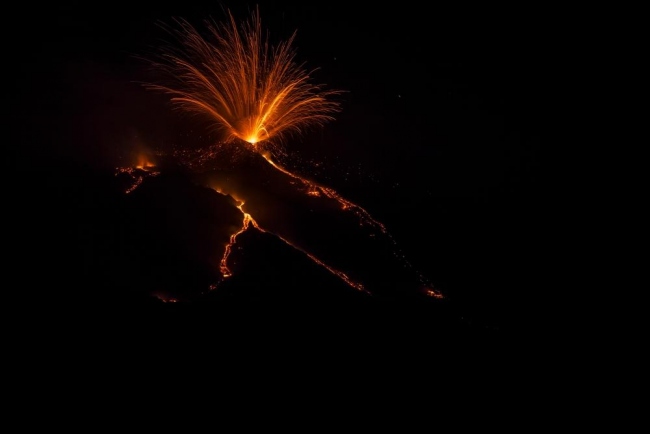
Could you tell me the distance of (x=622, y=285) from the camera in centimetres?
802

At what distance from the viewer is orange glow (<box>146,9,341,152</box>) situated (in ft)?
25.2

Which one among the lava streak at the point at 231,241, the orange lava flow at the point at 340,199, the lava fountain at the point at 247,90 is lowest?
the lava streak at the point at 231,241

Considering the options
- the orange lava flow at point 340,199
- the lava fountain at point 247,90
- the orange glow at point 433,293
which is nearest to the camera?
the orange glow at point 433,293

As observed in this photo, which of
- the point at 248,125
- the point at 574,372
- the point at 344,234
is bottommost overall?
the point at 574,372

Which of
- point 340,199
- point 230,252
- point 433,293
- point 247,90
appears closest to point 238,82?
point 247,90

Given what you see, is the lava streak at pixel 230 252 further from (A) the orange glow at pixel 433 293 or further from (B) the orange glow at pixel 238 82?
(B) the orange glow at pixel 238 82

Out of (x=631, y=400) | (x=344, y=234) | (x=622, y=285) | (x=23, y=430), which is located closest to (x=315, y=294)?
(x=344, y=234)

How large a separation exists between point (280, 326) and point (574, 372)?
4056mm

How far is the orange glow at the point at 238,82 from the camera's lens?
769cm

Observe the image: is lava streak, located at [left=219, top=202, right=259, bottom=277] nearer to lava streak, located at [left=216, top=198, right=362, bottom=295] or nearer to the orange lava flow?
lava streak, located at [left=216, top=198, right=362, bottom=295]

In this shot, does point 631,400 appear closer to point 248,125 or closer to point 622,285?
point 622,285

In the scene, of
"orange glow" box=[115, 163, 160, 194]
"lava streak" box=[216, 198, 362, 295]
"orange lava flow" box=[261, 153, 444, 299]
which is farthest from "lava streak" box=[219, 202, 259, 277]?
"orange glow" box=[115, 163, 160, 194]

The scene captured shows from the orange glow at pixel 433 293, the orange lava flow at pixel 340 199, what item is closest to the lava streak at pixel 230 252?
the orange glow at pixel 433 293

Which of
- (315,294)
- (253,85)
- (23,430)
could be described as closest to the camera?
(23,430)
